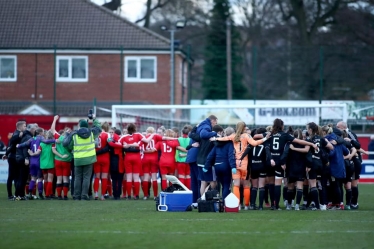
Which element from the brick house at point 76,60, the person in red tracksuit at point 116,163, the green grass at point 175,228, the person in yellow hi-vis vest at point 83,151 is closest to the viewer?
the green grass at point 175,228

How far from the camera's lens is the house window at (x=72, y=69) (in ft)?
148

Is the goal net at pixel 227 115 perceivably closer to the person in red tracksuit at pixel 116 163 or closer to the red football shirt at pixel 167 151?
the person in red tracksuit at pixel 116 163

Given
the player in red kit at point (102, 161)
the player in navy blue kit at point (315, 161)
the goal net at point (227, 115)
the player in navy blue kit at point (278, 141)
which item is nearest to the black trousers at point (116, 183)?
the player in red kit at point (102, 161)

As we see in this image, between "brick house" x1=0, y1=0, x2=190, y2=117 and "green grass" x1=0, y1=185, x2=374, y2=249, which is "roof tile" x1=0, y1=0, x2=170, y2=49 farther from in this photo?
"green grass" x1=0, y1=185, x2=374, y2=249

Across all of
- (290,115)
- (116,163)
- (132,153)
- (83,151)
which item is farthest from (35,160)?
(290,115)

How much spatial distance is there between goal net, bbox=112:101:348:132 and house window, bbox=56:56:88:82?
776cm

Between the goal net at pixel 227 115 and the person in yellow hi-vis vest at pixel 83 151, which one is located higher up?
Answer: the goal net at pixel 227 115

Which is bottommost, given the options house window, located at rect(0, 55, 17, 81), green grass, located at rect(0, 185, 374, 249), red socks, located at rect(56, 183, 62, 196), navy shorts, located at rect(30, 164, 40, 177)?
red socks, located at rect(56, 183, 62, 196)

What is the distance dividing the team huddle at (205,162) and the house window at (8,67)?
21.0 meters

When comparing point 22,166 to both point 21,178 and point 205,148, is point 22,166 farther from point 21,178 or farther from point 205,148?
point 205,148

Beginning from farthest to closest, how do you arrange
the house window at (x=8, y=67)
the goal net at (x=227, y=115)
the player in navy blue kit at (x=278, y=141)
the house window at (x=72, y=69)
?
the house window at (x=72, y=69), the house window at (x=8, y=67), the goal net at (x=227, y=115), the player in navy blue kit at (x=278, y=141)

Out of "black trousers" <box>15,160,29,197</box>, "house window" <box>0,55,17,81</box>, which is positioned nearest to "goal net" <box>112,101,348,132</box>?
"black trousers" <box>15,160,29,197</box>

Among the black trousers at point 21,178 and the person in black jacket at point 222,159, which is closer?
the person in black jacket at point 222,159

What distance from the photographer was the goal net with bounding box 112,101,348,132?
32.8 m
